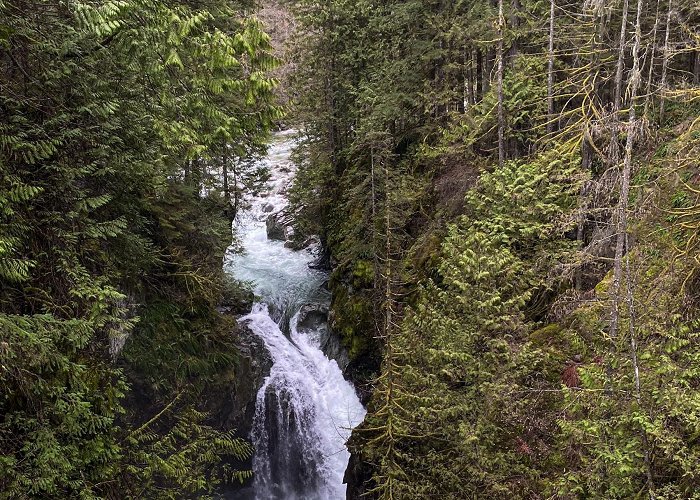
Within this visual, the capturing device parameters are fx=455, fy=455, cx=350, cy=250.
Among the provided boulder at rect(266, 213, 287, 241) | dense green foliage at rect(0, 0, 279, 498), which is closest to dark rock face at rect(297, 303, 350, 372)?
dense green foliage at rect(0, 0, 279, 498)

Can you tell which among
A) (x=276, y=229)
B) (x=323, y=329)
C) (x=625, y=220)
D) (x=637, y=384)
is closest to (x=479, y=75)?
(x=323, y=329)

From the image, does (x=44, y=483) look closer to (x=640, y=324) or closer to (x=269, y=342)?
(x=640, y=324)

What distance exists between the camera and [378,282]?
49.6ft

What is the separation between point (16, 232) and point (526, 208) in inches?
403

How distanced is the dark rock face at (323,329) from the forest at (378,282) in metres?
3.51

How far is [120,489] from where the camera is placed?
249 inches

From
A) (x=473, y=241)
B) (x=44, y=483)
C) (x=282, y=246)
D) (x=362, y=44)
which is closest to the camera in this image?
(x=44, y=483)

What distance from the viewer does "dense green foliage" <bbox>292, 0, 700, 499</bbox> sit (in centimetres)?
554

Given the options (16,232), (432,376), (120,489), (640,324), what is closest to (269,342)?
(432,376)

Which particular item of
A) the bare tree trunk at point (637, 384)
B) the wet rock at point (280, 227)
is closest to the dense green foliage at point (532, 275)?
the bare tree trunk at point (637, 384)

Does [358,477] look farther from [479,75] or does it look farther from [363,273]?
[479,75]

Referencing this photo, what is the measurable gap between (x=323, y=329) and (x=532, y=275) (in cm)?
1090

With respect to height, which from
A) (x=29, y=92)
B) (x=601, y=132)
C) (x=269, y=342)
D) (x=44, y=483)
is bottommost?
(x=269, y=342)

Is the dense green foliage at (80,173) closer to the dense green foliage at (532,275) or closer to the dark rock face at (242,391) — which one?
the dense green foliage at (532,275)
